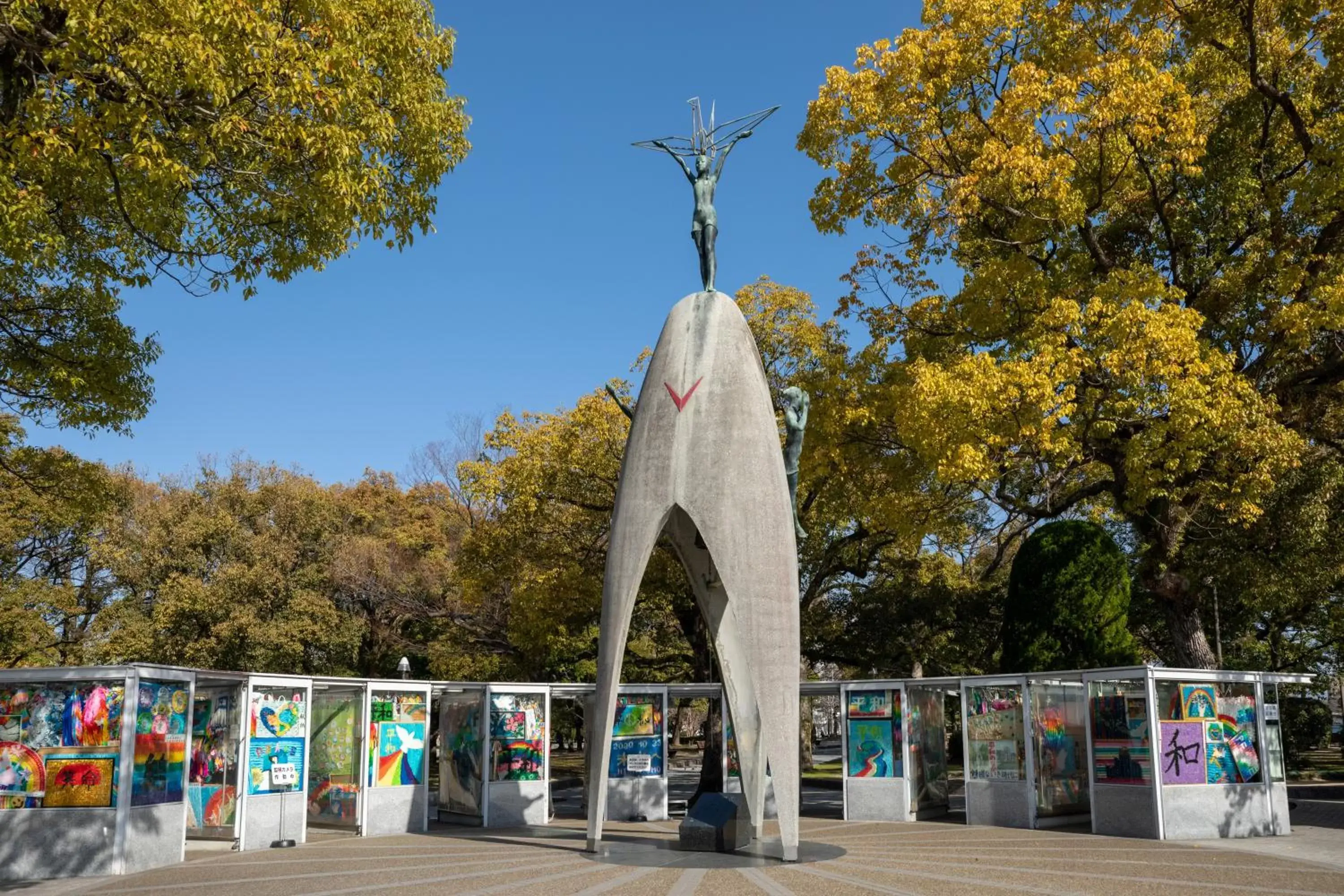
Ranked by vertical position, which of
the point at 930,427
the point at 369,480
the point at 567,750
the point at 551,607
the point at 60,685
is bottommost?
the point at 567,750

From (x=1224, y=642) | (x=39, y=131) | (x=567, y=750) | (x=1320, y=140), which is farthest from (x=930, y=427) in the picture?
(x=567, y=750)

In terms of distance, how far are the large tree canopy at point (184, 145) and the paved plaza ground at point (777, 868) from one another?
6408 mm

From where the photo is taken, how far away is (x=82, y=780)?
41.3 feet

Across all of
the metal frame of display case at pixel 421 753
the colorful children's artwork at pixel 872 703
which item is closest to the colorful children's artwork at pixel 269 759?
the metal frame of display case at pixel 421 753

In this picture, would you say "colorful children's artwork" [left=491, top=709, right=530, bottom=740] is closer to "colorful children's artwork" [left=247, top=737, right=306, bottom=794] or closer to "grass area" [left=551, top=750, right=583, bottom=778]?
"colorful children's artwork" [left=247, top=737, right=306, bottom=794]

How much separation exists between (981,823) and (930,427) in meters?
6.78

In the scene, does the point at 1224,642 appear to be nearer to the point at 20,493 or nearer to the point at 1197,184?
the point at 1197,184

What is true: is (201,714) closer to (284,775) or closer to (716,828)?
(284,775)

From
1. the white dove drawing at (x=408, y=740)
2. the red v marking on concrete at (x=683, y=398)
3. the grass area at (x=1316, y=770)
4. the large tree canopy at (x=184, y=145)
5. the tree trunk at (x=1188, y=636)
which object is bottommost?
the grass area at (x=1316, y=770)

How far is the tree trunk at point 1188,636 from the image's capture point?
60.0 feet

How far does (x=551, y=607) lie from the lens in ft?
76.2

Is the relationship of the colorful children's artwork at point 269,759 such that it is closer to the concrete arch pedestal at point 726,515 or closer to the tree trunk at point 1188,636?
the concrete arch pedestal at point 726,515

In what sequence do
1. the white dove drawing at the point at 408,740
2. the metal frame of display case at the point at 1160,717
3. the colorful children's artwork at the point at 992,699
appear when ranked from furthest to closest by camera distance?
the colorful children's artwork at the point at 992,699 < the white dove drawing at the point at 408,740 < the metal frame of display case at the point at 1160,717

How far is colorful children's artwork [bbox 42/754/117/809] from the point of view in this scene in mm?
12523
